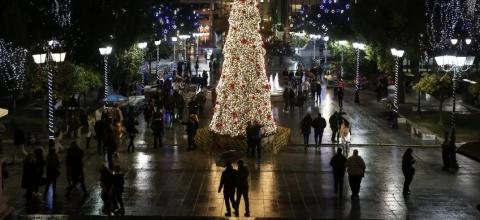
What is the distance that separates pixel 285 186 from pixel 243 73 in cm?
640

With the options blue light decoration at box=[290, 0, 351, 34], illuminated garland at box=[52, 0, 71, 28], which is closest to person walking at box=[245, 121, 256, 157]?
illuminated garland at box=[52, 0, 71, 28]

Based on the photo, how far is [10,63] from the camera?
34094mm

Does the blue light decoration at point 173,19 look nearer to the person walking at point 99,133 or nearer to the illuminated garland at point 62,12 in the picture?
the illuminated garland at point 62,12

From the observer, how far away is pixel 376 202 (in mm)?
17797

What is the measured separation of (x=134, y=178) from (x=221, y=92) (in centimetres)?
588

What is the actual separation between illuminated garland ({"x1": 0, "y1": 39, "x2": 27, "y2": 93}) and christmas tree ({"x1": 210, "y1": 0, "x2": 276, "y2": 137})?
1188 centimetres

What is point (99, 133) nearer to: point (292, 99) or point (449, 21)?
point (292, 99)

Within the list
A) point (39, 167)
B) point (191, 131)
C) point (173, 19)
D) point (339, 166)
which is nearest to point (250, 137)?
point (191, 131)

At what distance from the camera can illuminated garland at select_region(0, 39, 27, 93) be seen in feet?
109

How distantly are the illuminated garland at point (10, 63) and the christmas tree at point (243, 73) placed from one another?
11.9 metres

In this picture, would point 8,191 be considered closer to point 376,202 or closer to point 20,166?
point 20,166

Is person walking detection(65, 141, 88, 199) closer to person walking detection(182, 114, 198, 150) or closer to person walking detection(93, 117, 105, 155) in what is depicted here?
person walking detection(93, 117, 105, 155)

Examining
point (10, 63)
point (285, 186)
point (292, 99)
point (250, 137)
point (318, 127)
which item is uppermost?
point (10, 63)

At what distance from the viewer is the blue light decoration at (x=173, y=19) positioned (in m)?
72.1
